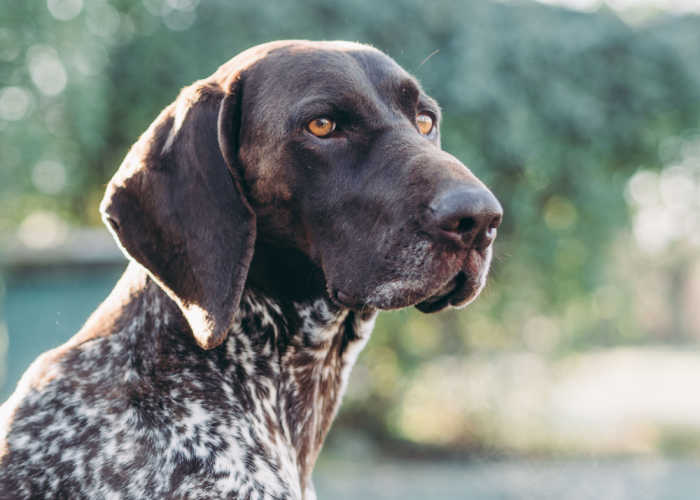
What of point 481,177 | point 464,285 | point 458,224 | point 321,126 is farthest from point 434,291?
point 481,177

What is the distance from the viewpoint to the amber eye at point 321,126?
8.25 ft

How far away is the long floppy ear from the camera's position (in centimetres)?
236

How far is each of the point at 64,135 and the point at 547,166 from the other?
4.89 metres

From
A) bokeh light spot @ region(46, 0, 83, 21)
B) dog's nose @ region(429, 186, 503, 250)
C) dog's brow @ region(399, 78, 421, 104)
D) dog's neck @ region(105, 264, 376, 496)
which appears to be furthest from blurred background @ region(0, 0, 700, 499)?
dog's nose @ region(429, 186, 503, 250)

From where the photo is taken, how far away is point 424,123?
2.91 meters

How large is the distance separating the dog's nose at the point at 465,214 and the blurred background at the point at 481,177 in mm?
5367

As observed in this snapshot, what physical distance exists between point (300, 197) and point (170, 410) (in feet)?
2.44

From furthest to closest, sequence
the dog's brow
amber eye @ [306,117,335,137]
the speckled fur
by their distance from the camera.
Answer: the dog's brow
amber eye @ [306,117,335,137]
the speckled fur

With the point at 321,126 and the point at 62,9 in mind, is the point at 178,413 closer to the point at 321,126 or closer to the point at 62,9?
the point at 321,126

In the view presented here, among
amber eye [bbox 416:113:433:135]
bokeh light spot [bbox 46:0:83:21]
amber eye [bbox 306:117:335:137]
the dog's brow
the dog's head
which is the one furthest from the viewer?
bokeh light spot [bbox 46:0:83:21]

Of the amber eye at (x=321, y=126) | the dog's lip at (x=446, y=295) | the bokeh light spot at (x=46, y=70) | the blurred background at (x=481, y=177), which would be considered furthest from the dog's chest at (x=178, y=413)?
the bokeh light spot at (x=46, y=70)

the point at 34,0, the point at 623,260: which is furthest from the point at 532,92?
the point at 34,0

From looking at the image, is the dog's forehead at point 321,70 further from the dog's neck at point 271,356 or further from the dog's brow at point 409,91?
the dog's neck at point 271,356

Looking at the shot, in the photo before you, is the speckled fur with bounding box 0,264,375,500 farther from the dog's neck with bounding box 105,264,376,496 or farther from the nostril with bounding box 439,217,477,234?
the nostril with bounding box 439,217,477,234
